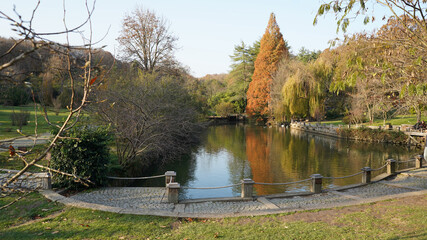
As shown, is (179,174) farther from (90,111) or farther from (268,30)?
(268,30)

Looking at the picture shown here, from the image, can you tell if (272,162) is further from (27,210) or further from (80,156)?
(27,210)

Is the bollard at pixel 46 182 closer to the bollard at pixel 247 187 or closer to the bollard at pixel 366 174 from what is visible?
the bollard at pixel 247 187

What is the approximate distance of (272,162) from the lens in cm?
1808

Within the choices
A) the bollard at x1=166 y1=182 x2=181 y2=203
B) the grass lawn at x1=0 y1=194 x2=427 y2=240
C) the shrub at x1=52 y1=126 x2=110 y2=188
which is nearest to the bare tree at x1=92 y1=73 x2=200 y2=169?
the shrub at x1=52 y1=126 x2=110 y2=188

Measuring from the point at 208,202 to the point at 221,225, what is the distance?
7.23 feet

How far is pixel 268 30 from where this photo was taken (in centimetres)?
4328

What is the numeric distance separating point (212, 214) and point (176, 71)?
23.6 metres

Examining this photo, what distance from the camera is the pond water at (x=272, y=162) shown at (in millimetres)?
13336

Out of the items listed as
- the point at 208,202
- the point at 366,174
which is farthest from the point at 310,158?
the point at 208,202

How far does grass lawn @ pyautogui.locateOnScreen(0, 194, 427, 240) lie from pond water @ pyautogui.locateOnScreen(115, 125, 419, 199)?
15.8 ft

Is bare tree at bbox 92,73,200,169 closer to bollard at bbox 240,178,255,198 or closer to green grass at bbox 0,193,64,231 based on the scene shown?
green grass at bbox 0,193,64,231

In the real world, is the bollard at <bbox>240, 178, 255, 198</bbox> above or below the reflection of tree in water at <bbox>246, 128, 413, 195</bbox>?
above

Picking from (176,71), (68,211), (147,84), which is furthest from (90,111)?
(176,71)

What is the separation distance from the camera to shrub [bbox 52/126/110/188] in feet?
29.1
